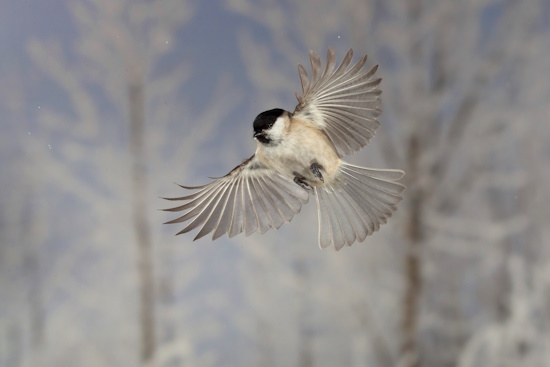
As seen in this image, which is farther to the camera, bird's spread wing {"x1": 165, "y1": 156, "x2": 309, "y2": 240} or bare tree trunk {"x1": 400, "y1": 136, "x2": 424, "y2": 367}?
bare tree trunk {"x1": 400, "y1": 136, "x2": 424, "y2": 367}

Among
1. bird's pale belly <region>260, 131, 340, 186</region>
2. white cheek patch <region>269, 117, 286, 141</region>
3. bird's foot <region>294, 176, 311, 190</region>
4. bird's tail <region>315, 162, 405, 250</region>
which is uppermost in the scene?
white cheek patch <region>269, 117, 286, 141</region>

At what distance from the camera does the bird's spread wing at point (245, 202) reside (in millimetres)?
429

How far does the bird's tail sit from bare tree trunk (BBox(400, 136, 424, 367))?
1.73 m

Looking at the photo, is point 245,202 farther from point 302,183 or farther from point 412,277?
point 412,277

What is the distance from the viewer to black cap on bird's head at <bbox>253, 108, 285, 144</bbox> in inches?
17.2

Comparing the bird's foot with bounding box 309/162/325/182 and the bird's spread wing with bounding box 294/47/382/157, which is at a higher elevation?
the bird's spread wing with bounding box 294/47/382/157

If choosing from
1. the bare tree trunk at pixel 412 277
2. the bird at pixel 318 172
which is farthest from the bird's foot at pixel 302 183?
the bare tree trunk at pixel 412 277

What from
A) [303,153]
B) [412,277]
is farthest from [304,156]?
[412,277]

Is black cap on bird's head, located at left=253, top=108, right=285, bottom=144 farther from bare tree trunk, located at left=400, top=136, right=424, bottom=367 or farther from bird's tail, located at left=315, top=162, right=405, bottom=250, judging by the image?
bare tree trunk, located at left=400, top=136, right=424, bottom=367

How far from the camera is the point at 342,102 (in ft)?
1.51

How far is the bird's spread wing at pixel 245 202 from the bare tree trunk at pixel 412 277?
5.67 feet

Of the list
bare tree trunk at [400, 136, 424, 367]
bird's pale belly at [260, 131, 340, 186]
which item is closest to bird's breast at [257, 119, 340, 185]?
bird's pale belly at [260, 131, 340, 186]

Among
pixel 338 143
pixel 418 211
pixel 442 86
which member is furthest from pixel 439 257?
pixel 338 143

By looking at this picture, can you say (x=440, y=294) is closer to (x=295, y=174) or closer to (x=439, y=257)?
(x=439, y=257)
